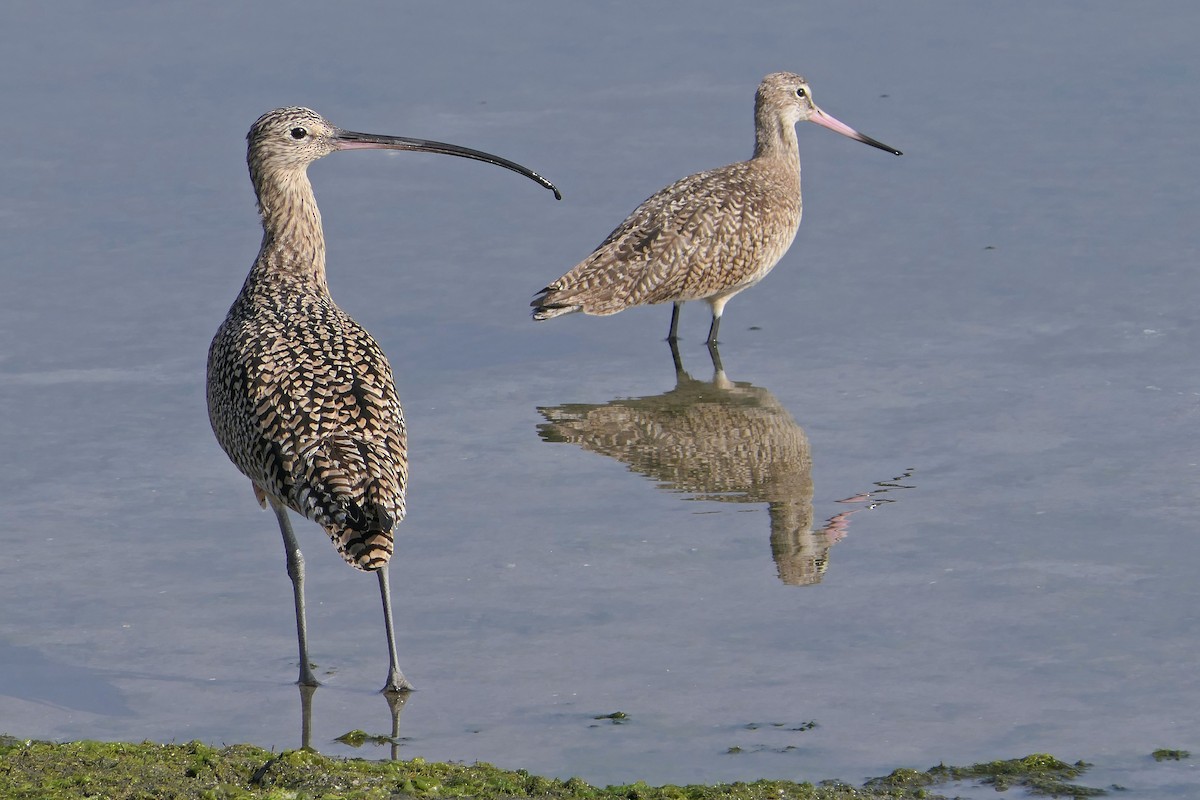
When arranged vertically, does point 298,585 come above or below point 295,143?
below

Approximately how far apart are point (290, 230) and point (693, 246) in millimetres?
3271

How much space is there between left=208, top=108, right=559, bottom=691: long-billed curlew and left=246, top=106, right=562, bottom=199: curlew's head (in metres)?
0.42

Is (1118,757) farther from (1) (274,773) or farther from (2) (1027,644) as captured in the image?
(1) (274,773)

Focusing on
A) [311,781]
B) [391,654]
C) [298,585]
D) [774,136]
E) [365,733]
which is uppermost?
[774,136]

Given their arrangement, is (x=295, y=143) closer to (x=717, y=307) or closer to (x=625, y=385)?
(x=625, y=385)

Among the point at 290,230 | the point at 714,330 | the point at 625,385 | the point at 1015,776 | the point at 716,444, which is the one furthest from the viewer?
the point at 714,330

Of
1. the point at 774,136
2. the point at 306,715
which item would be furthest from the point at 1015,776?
the point at 774,136

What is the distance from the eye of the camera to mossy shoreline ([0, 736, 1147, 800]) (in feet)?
16.5

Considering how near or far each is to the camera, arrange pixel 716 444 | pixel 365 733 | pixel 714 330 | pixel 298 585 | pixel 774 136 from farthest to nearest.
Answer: pixel 774 136 < pixel 714 330 < pixel 716 444 < pixel 298 585 < pixel 365 733

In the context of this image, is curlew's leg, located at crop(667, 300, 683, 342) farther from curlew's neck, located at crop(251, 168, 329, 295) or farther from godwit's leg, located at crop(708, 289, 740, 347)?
curlew's neck, located at crop(251, 168, 329, 295)

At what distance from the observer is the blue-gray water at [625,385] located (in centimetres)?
640

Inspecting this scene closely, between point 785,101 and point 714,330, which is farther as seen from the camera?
point 785,101

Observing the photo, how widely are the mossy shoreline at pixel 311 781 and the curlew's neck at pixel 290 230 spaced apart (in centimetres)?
250

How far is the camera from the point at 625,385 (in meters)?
9.45
